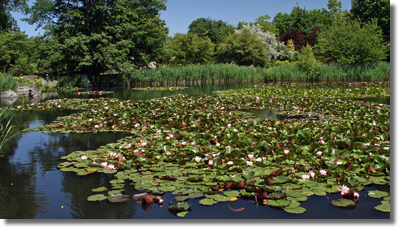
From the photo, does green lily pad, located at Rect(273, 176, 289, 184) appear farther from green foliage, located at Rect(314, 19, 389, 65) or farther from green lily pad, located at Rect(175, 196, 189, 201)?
green foliage, located at Rect(314, 19, 389, 65)

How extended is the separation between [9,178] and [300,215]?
3.66 metres

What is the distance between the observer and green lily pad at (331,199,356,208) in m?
2.96

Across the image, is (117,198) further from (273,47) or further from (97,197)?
(273,47)

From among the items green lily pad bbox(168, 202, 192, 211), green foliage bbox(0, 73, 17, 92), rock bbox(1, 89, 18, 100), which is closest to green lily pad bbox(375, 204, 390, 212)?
green lily pad bbox(168, 202, 192, 211)

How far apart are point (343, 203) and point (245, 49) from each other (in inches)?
1397

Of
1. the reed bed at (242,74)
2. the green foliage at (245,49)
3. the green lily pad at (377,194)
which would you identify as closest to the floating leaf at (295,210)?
the green lily pad at (377,194)

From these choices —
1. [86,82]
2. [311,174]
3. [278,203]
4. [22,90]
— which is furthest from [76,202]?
[86,82]

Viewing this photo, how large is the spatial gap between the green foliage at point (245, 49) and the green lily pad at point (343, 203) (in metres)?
34.8

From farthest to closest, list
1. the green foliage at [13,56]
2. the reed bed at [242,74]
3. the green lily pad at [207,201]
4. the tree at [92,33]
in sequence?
the green foliage at [13,56]
the tree at [92,33]
the reed bed at [242,74]
the green lily pad at [207,201]

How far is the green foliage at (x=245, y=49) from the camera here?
3700 centimetres

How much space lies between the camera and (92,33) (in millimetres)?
28250

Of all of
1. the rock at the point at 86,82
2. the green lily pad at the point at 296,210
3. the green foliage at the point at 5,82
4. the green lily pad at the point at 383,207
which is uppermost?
the rock at the point at 86,82

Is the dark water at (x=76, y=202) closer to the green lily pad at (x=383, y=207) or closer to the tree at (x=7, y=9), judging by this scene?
the green lily pad at (x=383, y=207)

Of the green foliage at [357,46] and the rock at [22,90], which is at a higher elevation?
the green foliage at [357,46]
